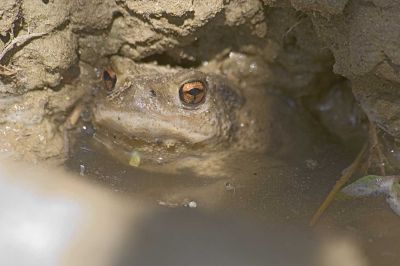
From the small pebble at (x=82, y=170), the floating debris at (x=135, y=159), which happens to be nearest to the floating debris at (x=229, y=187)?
the floating debris at (x=135, y=159)

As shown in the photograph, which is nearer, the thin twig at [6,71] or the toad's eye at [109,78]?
the thin twig at [6,71]

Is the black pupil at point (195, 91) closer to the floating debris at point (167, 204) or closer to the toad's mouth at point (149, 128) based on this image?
the toad's mouth at point (149, 128)

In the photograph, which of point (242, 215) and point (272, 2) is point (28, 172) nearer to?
point (242, 215)

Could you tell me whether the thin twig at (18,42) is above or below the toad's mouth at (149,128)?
above

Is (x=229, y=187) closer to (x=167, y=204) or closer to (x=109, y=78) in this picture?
(x=167, y=204)

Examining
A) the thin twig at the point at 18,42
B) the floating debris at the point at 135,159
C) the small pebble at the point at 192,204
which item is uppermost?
the thin twig at the point at 18,42

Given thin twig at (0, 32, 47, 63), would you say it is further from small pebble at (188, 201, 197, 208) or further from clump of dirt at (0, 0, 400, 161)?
small pebble at (188, 201, 197, 208)
